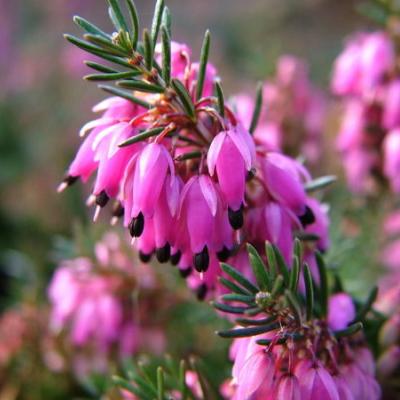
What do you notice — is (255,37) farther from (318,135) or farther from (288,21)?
(318,135)

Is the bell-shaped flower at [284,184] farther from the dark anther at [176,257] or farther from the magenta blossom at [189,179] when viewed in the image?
the dark anther at [176,257]

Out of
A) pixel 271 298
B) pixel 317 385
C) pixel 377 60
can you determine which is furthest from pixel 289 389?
pixel 377 60

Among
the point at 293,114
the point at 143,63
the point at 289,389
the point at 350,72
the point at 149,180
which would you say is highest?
the point at 143,63

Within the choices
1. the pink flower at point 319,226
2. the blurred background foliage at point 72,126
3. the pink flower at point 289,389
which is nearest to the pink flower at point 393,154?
the blurred background foliage at point 72,126

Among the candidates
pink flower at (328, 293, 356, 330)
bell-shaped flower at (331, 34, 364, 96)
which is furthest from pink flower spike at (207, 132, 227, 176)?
bell-shaped flower at (331, 34, 364, 96)

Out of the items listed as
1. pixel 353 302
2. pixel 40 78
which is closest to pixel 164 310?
pixel 353 302

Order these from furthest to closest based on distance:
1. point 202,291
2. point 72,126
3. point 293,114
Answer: point 72,126, point 293,114, point 202,291

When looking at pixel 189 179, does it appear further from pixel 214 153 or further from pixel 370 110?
pixel 370 110

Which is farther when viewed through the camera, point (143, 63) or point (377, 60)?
point (377, 60)
